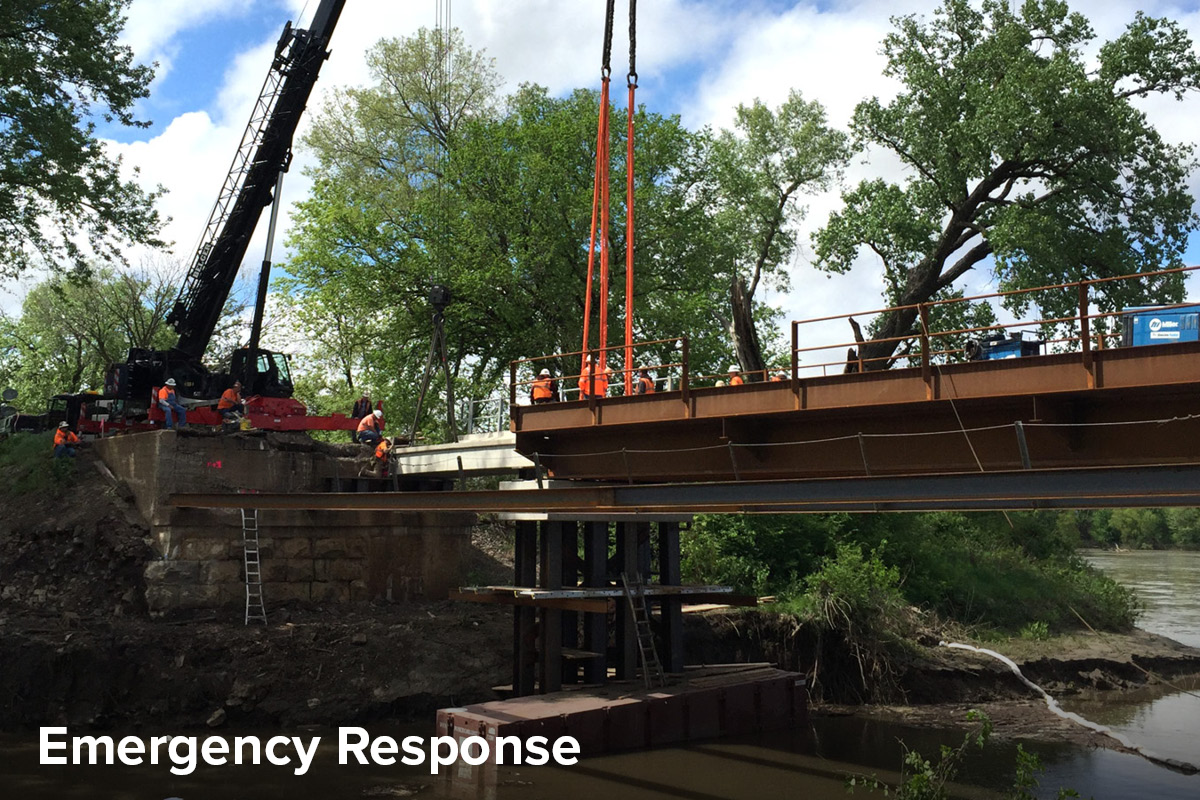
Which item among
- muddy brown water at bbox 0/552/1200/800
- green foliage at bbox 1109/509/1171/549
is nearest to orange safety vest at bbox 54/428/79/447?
muddy brown water at bbox 0/552/1200/800

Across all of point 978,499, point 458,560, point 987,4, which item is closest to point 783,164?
point 987,4

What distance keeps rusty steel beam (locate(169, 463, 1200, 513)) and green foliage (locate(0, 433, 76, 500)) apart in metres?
11.8

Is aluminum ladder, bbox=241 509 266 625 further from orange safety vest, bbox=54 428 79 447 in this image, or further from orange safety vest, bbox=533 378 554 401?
orange safety vest, bbox=533 378 554 401

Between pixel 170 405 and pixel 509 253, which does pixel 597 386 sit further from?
pixel 509 253

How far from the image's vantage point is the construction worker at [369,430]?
80.5 feet

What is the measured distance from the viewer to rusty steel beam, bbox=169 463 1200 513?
36.7ft

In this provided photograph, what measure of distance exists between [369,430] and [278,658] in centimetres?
646

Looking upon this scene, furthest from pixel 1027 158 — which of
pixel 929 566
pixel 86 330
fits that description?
pixel 86 330

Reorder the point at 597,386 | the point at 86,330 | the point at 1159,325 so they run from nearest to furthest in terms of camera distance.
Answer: the point at 1159,325 → the point at 597,386 → the point at 86,330

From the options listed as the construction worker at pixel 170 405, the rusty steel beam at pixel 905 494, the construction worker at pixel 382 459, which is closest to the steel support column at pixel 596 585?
the rusty steel beam at pixel 905 494

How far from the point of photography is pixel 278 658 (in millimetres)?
19750

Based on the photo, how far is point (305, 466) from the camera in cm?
2314

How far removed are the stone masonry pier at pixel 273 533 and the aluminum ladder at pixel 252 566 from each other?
18cm

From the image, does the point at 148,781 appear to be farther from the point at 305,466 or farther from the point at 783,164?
the point at 783,164
